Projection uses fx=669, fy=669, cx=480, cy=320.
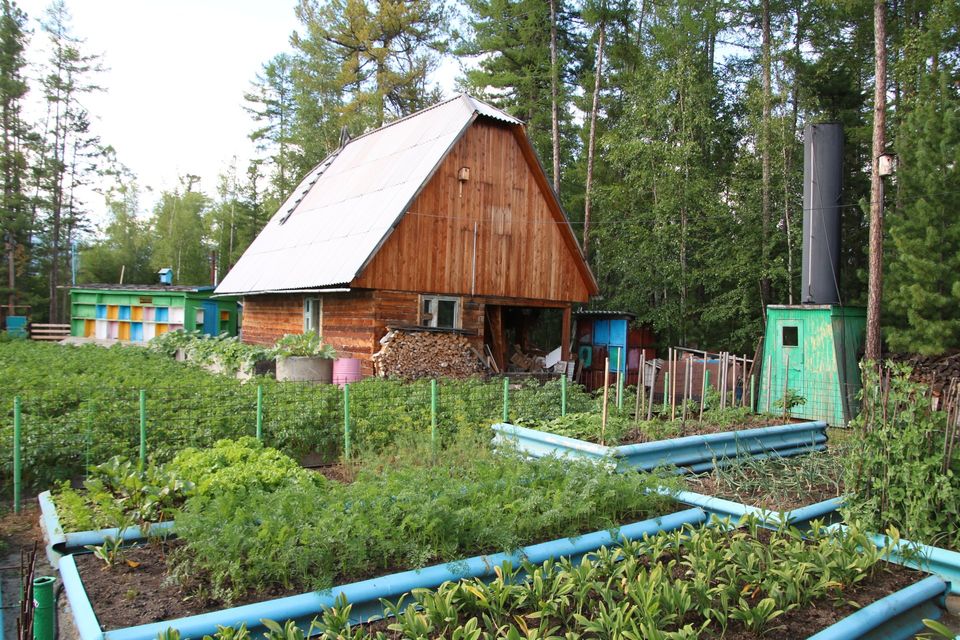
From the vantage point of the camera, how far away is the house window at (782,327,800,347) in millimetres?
15164

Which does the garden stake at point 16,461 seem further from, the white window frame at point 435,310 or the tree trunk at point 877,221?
the tree trunk at point 877,221

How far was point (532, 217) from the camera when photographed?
680 inches

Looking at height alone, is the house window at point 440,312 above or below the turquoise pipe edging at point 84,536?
above

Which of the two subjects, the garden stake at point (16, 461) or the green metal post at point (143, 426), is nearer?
the garden stake at point (16, 461)

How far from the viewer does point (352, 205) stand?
→ 17250 mm

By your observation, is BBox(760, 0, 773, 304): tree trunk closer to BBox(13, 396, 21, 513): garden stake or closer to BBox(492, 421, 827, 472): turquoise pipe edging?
BBox(492, 421, 827, 472): turquoise pipe edging

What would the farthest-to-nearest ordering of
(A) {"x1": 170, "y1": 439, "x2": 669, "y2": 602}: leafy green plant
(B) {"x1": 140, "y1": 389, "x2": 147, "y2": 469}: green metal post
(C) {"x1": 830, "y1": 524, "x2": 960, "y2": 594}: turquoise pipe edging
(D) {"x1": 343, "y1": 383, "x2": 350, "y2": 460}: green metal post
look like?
1. (D) {"x1": 343, "y1": 383, "x2": 350, "y2": 460}: green metal post
2. (B) {"x1": 140, "y1": 389, "x2": 147, "y2": 469}: green metal post
3. (C) {"x1": 830, "y1": 524, "x2": 960, "y2": 594}: turquoise pipe edging
4. (A) {"x1": 170, "y1": 439, "x2": 669, "y2": 602}: leafy green plant

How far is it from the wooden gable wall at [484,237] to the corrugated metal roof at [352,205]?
390 millimetres

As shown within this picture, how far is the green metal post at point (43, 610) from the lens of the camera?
3.30m

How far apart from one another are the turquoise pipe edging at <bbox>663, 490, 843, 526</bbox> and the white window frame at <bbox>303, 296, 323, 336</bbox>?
1166 cm

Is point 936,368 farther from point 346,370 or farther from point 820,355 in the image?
point 346,370

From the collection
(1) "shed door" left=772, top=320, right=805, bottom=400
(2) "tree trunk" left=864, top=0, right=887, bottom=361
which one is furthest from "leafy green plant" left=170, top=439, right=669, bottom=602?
(1) "shed door" left=772, top=320, right=805, bottom=400

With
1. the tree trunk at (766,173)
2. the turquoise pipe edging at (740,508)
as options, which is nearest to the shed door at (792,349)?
the tree trunk at (766,173)

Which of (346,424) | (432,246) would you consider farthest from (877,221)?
(346,424)
